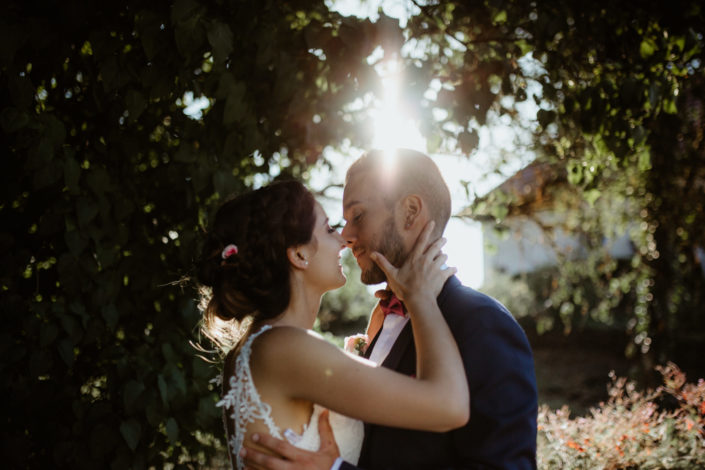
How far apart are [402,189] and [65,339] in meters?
1.63

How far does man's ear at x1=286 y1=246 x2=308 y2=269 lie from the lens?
6.93 feet

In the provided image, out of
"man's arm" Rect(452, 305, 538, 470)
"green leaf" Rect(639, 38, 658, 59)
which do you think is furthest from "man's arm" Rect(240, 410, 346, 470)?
"green leaf" Rect(639, 38, 658, 59)

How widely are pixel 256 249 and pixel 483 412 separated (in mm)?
1010

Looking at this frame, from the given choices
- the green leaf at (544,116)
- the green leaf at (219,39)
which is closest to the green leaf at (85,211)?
the green leaf at (219,39)

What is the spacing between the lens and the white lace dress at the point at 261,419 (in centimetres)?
188

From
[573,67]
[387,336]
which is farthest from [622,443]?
[573,67]

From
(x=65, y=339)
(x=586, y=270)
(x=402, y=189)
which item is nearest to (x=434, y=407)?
(x=402, y=189)

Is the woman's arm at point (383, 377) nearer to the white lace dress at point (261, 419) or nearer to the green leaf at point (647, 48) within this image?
the white lace dress at point (261, 419)

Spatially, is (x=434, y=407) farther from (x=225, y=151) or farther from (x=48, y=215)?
(x=48, y=215)

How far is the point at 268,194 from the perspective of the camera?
7.05 feet

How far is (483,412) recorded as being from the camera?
171cm

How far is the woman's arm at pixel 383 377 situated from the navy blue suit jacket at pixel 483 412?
0.10 meters

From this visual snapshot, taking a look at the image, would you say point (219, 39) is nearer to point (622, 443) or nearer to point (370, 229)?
point (370, 229)

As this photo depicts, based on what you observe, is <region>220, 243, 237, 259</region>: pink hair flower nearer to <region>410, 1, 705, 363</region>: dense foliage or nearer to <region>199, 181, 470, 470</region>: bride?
<region>199, 181, 470, 470</region>: bride
